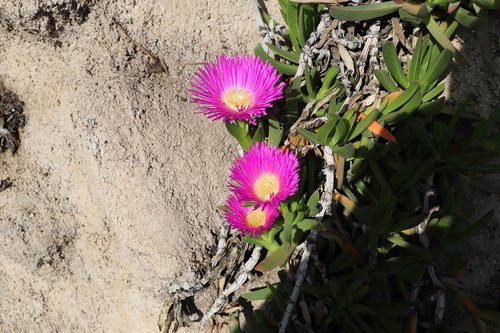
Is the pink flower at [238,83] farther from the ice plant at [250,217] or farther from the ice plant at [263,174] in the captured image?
the ice plant at [250,217]

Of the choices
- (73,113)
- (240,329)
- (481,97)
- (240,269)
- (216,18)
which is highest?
(216,18)

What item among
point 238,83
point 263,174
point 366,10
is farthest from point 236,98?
point 366,10

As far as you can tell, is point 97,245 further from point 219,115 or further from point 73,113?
point 219,115

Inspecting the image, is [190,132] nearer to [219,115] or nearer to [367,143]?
[219,115]

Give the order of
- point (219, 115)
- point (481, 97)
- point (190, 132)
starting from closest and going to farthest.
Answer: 1. point (219, 115)
2. point (481, 97)
3. point (190, 132)

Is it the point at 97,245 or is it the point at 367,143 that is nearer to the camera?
the point at 367,143

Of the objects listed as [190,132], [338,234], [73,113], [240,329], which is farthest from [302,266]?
[73,113]

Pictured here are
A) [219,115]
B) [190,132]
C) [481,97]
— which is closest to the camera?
[219,115]

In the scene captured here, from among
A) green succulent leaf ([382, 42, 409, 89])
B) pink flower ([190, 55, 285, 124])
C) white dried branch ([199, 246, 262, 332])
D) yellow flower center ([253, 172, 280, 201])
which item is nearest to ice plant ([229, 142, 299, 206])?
yellow flower center ([253, 172, 280, 201])

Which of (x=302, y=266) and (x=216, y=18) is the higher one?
(x=216, y=18)
